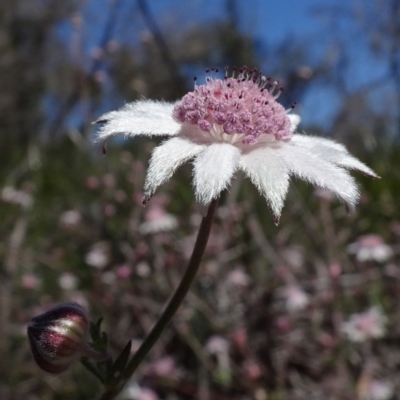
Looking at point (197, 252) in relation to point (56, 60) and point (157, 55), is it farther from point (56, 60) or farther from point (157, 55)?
point (56, 60)

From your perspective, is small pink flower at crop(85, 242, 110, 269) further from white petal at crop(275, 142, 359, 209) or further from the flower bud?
white petal at crop(275, 142, 359, 209)

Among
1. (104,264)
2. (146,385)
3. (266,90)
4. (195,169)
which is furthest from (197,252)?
(104,264)

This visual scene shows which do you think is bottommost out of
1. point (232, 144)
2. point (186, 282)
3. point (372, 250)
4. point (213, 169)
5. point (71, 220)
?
point (186, 282)

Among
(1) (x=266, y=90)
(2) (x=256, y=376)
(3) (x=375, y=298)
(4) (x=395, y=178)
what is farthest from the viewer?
(4) (x=395, y=178)

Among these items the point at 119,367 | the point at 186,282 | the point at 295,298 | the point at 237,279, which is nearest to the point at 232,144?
the point at 186,282

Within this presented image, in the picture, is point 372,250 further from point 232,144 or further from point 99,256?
point 232,144

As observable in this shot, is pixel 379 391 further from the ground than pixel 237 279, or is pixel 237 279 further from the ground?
pixel 237 279
